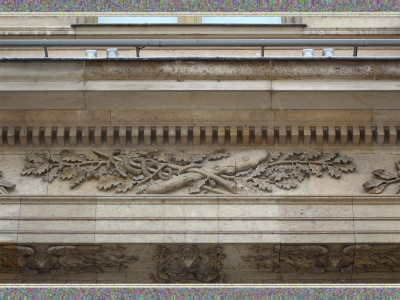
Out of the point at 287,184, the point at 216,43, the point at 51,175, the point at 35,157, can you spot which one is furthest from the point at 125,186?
the point at 216,43

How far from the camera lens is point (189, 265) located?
455 inches

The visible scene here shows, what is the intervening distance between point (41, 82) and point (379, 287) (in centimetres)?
513

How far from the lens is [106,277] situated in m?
11.8

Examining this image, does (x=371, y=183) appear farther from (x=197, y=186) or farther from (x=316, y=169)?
(x=197, y=186)

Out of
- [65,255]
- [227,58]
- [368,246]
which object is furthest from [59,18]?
[368,246]

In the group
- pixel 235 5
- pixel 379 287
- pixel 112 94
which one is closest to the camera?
pixel 379 287

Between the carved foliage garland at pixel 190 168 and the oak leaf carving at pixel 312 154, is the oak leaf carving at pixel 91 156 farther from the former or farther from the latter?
the oak leaf carving at pixel 312 154

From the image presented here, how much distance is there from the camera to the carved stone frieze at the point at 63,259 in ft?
37.9

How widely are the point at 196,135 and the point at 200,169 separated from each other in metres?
0.53

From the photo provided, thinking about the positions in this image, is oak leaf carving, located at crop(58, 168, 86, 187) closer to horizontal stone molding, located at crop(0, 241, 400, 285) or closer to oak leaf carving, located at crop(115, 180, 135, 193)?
oak leaf carving, located at crop(115, 180, 135, 193)

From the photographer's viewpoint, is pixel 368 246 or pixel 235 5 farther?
pixel 235 5

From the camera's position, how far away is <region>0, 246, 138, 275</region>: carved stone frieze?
11.5 meters

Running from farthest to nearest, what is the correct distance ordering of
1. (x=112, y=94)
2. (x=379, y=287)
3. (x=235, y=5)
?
(x=235, y=5), (x=112, y=94), (x=379, y=287)

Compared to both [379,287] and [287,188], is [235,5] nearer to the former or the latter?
[287,188]
